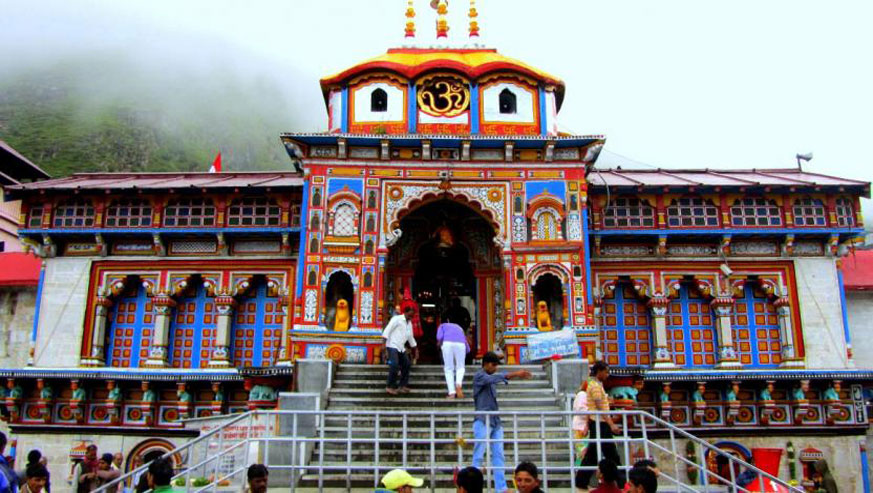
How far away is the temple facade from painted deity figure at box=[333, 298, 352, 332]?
5cm

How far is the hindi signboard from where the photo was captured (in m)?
16.6

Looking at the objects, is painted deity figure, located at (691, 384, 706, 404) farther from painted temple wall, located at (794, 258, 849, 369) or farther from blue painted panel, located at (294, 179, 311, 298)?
blue painted panel, located at (294, 179, 311, 298)

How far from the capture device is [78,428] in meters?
19.5

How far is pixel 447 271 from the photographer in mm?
21281

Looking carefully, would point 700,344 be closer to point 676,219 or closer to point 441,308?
point 676,219

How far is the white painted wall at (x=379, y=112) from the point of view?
63.4ft

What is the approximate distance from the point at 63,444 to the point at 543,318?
42.0 ft

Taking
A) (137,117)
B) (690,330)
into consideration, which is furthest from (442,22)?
(137,117)

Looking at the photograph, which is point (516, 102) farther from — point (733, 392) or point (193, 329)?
point (193, 329)

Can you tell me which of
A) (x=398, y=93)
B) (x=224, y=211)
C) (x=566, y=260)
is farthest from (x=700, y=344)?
(x=224, y=211)

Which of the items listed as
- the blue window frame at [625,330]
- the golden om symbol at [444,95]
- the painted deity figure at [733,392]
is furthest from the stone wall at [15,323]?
the painted deity figure at [733,392]

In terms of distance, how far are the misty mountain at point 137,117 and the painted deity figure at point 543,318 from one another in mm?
58648

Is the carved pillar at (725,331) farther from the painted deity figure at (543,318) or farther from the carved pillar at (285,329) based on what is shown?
the carved pillar at (285,329)

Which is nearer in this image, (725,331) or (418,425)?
(418,425)
